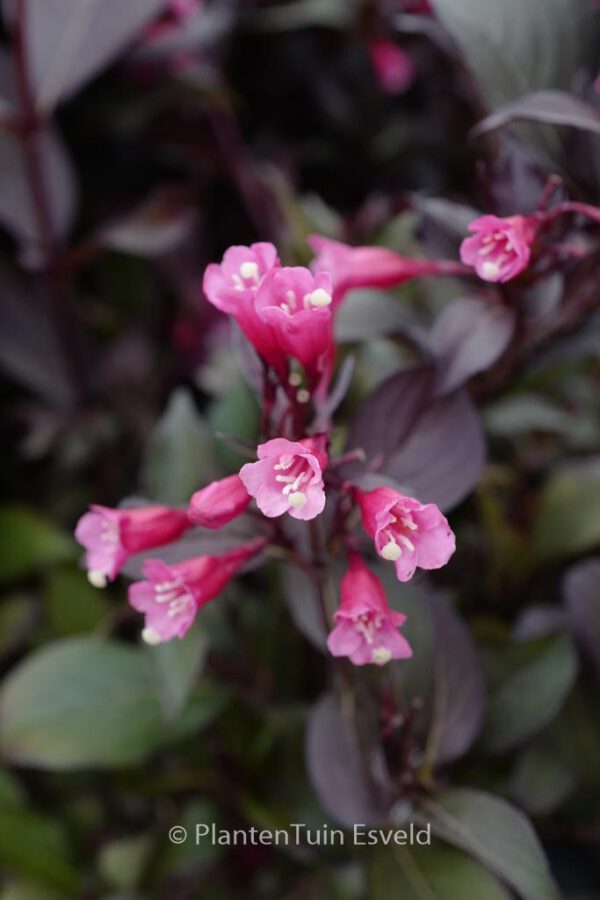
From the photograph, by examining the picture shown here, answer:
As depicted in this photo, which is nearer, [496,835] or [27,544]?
[496,835]

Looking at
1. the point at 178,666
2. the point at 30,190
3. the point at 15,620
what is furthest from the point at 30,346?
the point at 178,666

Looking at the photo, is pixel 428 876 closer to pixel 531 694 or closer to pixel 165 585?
pixel 531 694

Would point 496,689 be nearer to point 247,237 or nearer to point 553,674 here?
point 553,674

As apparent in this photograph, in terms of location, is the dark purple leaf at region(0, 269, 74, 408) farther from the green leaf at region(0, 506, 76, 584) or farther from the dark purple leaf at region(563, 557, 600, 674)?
the dark purple leaf at region(563, 557, 600, 674)

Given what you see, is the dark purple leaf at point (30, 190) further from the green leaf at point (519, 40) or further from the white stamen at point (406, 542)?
the white stamen at point (406, 542)

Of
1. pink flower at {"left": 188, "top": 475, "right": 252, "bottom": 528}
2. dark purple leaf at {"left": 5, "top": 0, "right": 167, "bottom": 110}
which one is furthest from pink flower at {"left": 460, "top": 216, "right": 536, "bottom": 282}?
dark purple leaf at {"left": 5, "top": 0, "right": 167, "bottom": 110}

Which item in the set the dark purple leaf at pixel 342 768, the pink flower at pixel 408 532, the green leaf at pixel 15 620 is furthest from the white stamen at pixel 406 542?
the green leaf at pixel 15 620
